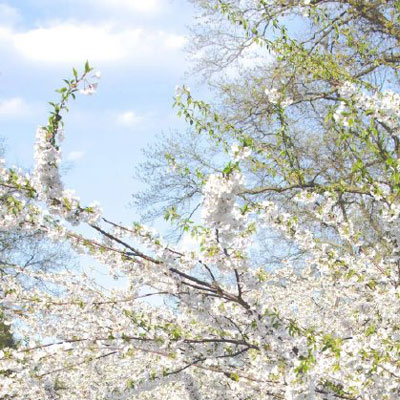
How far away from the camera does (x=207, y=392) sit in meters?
7.34

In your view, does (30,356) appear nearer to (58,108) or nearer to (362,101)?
(58,108)

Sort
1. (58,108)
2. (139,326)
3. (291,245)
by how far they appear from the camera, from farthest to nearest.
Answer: (291,245), (139,326), (58,108)

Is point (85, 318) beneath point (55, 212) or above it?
above

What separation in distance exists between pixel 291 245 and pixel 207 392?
8.49 meters

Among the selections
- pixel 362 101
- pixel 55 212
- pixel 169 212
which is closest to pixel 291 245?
pixel 362 101

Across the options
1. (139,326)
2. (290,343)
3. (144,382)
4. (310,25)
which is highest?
(310,25)

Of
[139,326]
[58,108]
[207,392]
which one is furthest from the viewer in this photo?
[207,392]

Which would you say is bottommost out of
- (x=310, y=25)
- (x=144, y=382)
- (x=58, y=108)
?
(x=144, y=382)

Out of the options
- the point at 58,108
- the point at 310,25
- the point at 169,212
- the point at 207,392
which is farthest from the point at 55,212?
the point at 310,25

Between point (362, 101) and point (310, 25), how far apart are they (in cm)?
787

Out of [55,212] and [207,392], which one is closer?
[55,212]

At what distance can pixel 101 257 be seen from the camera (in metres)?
3.59

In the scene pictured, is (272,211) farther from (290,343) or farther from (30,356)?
(30,356)

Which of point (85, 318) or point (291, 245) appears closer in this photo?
point (85, 318)
